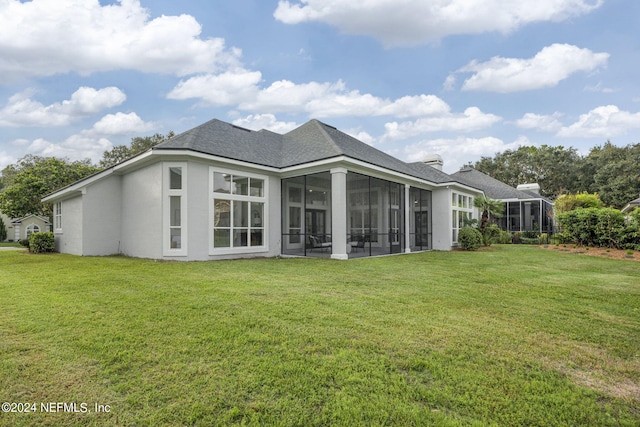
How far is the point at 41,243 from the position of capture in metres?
13.7

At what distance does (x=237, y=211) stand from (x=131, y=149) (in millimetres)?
25572

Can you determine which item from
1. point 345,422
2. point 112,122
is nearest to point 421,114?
point 345,422

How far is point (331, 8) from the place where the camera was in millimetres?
10484

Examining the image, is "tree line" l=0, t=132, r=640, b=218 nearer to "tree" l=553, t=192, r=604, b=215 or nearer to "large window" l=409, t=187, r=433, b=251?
"tree" l=553, t=192, r=604, b=215

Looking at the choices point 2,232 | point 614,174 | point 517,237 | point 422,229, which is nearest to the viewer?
point 422,229

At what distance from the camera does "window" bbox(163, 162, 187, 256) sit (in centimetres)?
973

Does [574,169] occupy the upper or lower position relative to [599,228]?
upper

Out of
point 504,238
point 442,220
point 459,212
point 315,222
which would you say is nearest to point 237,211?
point 315,222

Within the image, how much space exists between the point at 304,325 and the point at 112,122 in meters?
30.9

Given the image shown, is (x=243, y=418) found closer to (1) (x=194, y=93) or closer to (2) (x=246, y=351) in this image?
(2) (x=246, y=351)

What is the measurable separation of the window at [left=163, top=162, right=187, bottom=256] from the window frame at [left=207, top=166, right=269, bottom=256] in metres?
0.83

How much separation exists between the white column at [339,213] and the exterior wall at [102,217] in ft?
27.8

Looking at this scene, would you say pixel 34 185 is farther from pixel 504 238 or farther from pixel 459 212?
pixel 504 238

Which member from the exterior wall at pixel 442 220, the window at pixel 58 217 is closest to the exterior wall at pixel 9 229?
the window at pixel 58 217
